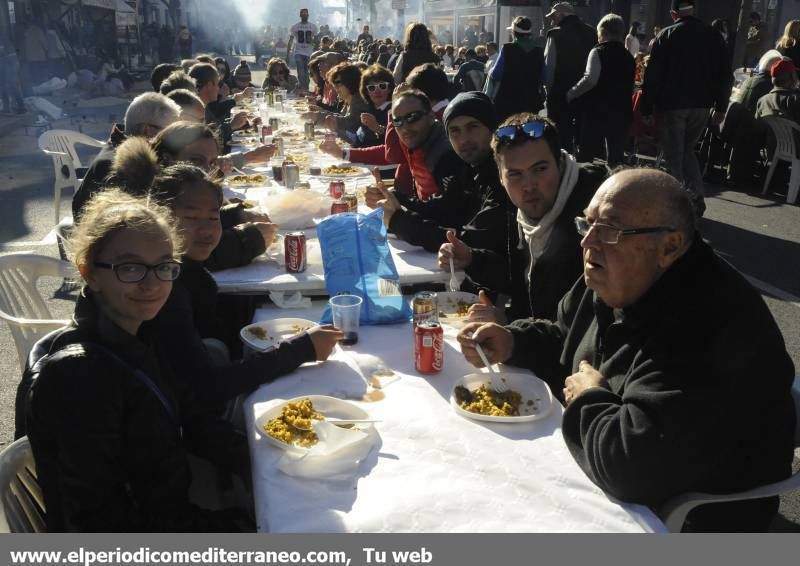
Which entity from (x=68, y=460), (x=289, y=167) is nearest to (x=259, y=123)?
(x=289, y=167)

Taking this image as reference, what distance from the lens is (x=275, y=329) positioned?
2.78 meters

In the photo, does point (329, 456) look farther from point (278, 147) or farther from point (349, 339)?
point (278, 147)

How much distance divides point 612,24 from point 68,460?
297 inches

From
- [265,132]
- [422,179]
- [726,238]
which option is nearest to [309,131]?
[265,132]

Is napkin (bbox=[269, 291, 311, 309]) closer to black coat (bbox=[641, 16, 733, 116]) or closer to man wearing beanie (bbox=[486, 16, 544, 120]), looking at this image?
man wearing beanie (bbox=[486, 16, 544, 120])

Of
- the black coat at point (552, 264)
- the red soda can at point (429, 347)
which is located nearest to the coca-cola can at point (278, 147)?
the black coat at point (552, 264)

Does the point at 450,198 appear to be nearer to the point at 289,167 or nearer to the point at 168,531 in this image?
the point at 289,167

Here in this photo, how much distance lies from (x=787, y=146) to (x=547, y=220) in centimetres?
667

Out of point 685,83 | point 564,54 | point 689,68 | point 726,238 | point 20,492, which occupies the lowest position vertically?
point 726,238

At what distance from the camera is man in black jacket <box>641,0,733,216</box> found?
719cm

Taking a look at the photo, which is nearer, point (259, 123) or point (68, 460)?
point (68, 460)

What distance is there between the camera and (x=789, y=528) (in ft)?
9.50

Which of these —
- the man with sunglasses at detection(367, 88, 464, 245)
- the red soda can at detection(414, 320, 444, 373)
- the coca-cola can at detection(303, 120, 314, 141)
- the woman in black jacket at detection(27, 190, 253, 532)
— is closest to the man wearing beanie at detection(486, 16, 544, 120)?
the coca-cola can at detection(303, 120, 314, 141)

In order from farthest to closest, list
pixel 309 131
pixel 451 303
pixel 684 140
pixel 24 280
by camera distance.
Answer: pixel 309 131 → pixel 684 140 → pixel 24 280 → pixel 451 303
